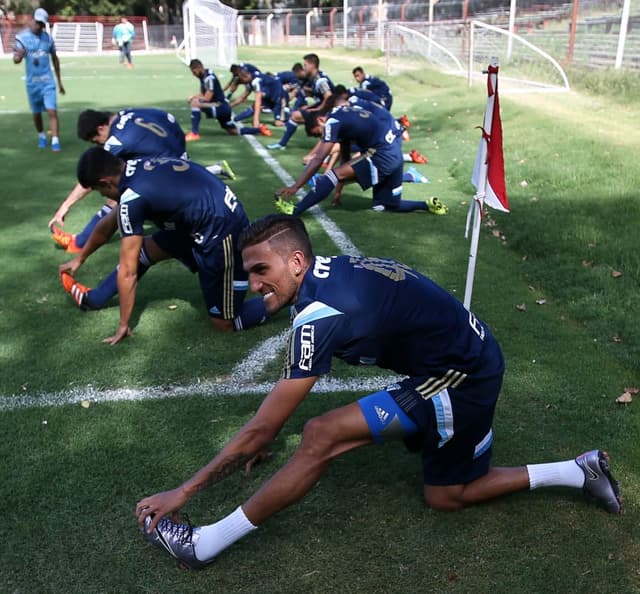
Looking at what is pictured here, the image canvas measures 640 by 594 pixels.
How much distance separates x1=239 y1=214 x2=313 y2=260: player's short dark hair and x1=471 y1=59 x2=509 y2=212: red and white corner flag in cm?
208

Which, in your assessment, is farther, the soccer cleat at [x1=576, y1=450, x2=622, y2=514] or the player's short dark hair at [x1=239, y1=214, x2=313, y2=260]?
the soccer cleat at [x1=576, y1=450, x2=622, y2=514]

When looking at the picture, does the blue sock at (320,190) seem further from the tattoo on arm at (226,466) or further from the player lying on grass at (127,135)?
the tattoo on arm at (226,466)

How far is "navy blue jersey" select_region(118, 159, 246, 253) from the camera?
4316mm

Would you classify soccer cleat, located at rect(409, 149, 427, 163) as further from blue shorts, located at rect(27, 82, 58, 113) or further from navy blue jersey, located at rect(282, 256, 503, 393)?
navy blue jersey, located at rect(282, 256, 503, 393)

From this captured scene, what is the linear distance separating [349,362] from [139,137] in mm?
4084

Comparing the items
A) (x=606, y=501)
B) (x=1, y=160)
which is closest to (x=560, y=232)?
(x=606, y=501)

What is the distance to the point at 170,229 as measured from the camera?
4.86m

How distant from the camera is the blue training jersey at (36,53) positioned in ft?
35.2

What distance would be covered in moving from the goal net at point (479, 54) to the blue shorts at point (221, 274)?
470 inches

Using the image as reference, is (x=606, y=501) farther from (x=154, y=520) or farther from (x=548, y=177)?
(x=548, y=177)

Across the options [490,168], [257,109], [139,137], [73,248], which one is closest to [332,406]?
[490,168]

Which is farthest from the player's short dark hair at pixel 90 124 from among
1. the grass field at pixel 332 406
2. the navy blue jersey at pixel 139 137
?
the grass field at pixel 332 406

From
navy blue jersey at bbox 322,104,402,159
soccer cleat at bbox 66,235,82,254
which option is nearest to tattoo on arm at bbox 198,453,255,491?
soccer cleat at bbox 66,235,82,254

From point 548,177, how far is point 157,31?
4782 centimetres
